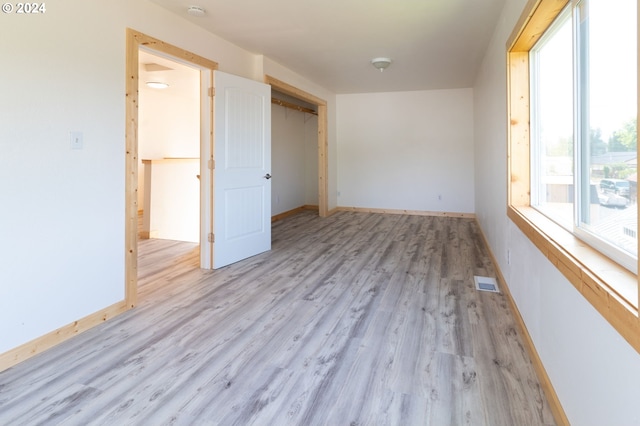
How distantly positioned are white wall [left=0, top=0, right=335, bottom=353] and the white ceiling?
31.3 inches

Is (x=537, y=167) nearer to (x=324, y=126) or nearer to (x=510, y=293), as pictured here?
(x=510, y=293)

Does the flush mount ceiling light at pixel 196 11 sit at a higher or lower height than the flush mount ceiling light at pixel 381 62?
lower

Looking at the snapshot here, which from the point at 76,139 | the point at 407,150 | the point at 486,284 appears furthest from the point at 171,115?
the point at 486,284

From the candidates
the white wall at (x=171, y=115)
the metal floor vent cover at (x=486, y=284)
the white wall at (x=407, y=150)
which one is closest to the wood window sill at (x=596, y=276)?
the metal floor vent cover at (x=486, y=284)

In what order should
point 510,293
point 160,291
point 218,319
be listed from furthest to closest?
point 160,291 → point 510,293 → point 218,319

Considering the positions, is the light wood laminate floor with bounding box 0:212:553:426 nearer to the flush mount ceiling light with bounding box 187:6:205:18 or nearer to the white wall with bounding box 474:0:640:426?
the white wall with bounding box 474:0:640:426

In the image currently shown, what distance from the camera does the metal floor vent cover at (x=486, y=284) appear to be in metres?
3.03

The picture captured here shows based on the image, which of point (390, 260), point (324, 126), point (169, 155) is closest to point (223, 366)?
point (390, 260)

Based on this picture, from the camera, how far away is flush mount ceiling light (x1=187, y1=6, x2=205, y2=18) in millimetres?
3010

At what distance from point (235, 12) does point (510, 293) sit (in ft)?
10.8

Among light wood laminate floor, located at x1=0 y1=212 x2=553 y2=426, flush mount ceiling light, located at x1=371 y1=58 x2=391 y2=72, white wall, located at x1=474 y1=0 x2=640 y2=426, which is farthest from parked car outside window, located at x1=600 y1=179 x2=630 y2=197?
flush mount ceiling light, located at x1=371 y1=58 x2=391 y2=72

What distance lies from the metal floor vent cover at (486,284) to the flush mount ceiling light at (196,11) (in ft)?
11.1

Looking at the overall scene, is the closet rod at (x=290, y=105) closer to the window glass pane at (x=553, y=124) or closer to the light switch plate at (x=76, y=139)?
the light switch plate at (x=76, y=139)

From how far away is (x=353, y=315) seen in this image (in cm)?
258
